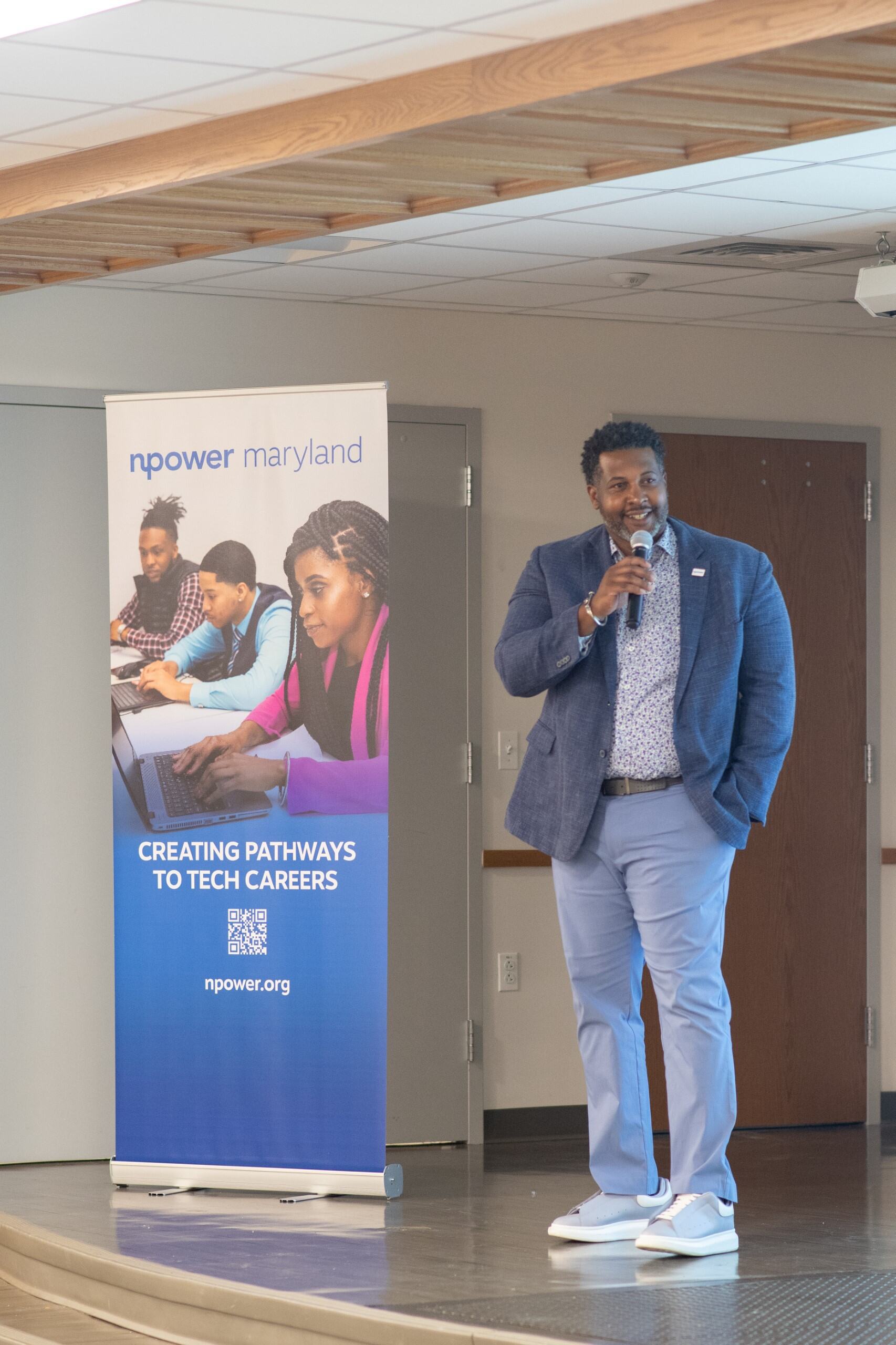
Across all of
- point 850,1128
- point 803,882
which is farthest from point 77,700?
point 850,1128

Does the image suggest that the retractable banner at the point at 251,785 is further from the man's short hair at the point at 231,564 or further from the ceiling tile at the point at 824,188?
the ceiling tile at the point at 824,188

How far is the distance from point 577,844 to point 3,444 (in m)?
2.59

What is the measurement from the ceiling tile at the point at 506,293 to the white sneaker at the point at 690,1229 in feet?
10.1

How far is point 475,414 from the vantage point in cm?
632

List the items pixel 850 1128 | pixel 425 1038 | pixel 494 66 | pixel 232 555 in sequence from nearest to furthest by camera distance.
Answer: pixel 494 66, pixel 232 555, pixel 425 1038, pixel 850 1128

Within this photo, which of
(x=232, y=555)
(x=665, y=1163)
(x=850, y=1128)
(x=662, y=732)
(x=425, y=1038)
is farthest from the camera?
(x=850, y=1128)

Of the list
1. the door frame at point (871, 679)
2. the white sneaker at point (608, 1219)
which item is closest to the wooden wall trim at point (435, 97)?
the white sneaker at point (608, 1219)

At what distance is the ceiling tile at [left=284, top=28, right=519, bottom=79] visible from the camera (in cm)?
376

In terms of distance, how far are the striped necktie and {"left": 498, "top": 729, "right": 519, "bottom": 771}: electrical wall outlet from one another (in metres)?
1.52

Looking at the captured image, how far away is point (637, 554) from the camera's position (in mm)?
4047

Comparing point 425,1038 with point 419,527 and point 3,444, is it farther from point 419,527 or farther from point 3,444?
point 3,444

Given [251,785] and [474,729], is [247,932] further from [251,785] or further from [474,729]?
[474,729]

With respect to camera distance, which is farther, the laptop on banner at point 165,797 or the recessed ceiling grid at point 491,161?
the laptop on banner at point 165,797

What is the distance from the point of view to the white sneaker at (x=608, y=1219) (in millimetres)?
4141
